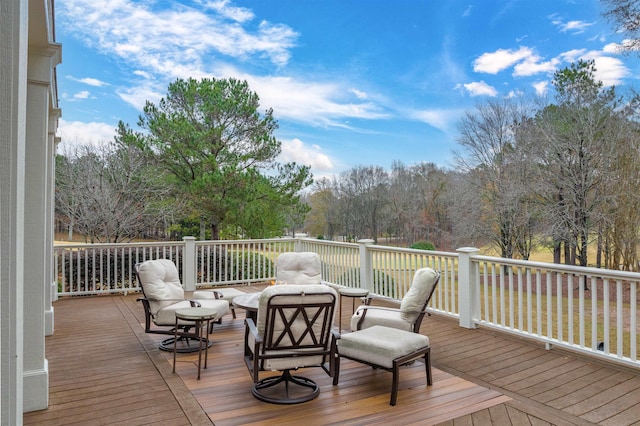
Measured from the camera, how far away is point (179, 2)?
35.5 feet

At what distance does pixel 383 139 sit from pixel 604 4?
1515cm

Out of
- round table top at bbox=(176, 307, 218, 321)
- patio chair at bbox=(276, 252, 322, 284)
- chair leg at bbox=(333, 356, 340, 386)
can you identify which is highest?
patio chair at bbox=(276, 252, 322, 284)

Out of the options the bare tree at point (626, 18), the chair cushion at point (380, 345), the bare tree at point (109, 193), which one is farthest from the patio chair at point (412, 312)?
the bare tree at point (109, 193)

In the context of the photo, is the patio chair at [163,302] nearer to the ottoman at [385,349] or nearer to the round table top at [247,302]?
the round table top at [247,302]

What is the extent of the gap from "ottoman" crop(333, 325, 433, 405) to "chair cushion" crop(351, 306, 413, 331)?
41cm

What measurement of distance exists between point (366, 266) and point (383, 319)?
9.50ft

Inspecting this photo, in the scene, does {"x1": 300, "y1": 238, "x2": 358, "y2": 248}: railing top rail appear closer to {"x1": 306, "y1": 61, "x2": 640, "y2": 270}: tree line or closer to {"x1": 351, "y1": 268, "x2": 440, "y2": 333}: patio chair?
{"x1": 351, "y1": 268, "x2": 440, "y2": 333}: patio chair

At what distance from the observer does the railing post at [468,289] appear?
5.29 metres

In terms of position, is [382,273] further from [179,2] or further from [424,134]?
[424,134]

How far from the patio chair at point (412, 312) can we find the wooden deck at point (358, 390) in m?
0.44

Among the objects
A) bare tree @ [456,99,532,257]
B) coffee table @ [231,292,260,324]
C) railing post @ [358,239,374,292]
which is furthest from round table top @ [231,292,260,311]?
bare tree @ [456,99,532,257]

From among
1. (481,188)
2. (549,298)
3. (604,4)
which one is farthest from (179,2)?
(481,188)

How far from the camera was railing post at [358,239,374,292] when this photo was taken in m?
7.16

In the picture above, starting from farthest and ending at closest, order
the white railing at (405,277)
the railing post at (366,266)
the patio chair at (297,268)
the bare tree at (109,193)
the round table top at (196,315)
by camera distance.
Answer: the bare tree at (109,193) → the railing post at (366,266) → the patio chair at (297,268) → the white railing at (405,277) → the round table top at (196,315)
